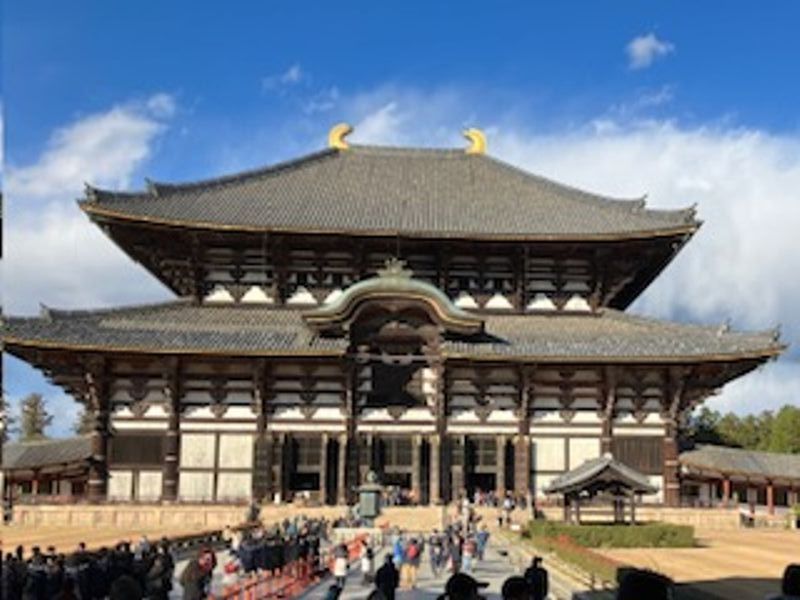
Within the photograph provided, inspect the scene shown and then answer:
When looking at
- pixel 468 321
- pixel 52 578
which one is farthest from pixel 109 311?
pixel 52 578

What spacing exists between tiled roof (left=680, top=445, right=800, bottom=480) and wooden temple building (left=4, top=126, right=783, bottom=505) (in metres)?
2.74

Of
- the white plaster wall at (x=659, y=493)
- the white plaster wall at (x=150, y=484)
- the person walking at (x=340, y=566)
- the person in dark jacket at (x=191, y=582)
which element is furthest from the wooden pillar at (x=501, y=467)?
the person in dark jacket at (x=191, y=582)

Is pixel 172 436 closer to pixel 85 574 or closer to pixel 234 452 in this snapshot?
pixel 234 452

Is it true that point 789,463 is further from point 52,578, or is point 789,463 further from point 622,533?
point 52,578

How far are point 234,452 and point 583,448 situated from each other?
15.9 metres

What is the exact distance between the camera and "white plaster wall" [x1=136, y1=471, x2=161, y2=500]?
42.9m

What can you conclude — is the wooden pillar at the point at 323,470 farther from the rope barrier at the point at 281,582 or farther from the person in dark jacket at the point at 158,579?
the person in dark jacket at the point at 158,579

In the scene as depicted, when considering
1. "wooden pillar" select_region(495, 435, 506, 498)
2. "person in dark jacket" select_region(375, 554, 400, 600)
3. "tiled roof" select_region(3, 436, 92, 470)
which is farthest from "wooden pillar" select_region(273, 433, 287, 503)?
"person in dark jacket" select_region(375, 554, 400, 600)

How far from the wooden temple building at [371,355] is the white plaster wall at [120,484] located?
0.06 meters

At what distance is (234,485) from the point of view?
142 feet

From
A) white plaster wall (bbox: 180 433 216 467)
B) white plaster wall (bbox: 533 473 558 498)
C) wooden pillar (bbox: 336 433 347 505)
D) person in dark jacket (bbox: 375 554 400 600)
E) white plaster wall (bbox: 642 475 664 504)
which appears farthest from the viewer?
white plaster wall (bbox: 533 473 558 498)

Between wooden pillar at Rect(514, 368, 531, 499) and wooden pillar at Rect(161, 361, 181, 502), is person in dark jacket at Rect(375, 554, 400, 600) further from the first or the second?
wooden pillar at Rect(161, 361, 181, 502)

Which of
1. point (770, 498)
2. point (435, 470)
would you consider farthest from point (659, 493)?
point (435, 470)

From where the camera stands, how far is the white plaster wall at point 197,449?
142 feet
